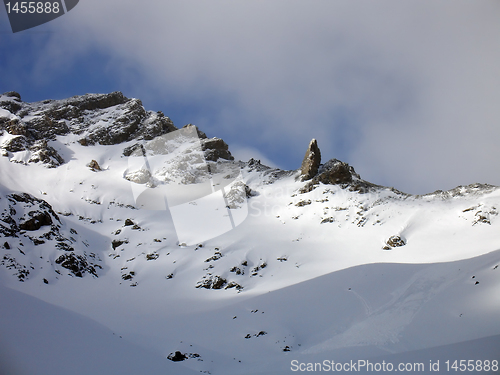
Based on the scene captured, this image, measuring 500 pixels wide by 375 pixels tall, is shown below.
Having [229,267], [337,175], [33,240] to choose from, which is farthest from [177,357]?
[337,175]

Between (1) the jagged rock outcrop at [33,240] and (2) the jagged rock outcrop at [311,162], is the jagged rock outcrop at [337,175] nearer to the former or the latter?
(2) the jagged rock outcrop at [311,162]

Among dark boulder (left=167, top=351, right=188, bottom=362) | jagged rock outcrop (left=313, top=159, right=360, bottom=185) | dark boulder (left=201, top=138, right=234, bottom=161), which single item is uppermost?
dark boulder (left=201, top=138, right=234, bottom=161)

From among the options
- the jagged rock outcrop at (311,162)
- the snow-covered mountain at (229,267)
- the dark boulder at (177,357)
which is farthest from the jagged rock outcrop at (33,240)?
the jagged rock outcrop at (311,162)

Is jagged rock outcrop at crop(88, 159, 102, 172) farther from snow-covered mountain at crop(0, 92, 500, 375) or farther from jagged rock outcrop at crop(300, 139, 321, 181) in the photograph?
jagged rock outcrop at crop(300, 139, 321, 181)

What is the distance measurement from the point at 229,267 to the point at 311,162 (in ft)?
82.5

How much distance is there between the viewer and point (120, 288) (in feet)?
103

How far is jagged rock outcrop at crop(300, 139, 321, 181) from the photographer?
5162cm

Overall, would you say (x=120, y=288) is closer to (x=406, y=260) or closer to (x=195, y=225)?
(x=195, y=225)

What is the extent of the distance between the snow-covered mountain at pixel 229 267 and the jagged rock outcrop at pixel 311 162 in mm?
382

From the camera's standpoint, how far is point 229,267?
34.2 meters

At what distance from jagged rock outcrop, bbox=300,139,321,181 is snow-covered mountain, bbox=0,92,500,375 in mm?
382

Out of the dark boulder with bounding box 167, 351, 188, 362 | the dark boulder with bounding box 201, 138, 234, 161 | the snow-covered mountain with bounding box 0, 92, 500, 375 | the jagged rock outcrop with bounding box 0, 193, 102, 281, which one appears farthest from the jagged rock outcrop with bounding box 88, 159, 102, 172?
the dark boulder with bounding box 167, 351, 188, 362

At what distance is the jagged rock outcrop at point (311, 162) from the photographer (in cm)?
5162

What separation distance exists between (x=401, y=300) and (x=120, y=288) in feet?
84.7
